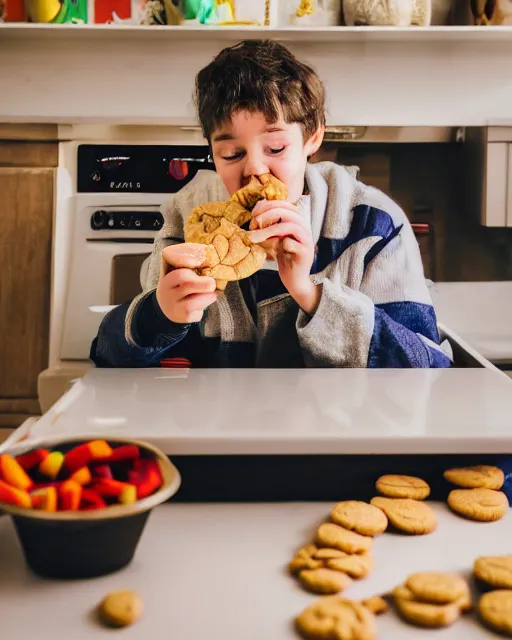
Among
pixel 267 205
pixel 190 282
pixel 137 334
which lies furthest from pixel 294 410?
pixel 137 334

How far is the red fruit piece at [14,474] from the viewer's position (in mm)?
663

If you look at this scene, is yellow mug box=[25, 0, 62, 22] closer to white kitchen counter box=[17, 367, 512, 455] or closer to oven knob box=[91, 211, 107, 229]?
oven knob box=[91, 211, 107, 229]

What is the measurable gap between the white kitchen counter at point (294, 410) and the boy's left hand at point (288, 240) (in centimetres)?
19

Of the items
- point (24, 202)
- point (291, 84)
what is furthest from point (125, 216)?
point (291, 84)

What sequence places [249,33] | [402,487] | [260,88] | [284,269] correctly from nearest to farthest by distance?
[402,487] → [284,269] → [260,88] → [249,33]

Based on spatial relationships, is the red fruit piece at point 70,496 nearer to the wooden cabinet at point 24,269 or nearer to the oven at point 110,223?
the oven at point 110,223

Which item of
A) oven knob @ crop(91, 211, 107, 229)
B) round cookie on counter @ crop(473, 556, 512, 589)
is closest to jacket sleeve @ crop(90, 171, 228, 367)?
round cookie on counter @ crop(473, 556, 512, 589)

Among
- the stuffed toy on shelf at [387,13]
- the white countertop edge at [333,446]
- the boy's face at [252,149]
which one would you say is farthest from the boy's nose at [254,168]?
the stuffed toy on shelf at [387,13]

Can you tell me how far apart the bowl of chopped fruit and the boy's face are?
73cm

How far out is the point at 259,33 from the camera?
8.48 ft

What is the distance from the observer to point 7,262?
8.28 ft

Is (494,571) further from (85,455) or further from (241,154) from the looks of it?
(241,154)

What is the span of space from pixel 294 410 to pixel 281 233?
1.30ft

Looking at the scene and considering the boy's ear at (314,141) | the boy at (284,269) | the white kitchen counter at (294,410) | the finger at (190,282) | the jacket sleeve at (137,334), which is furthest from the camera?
the boy's ear at (314,141)
